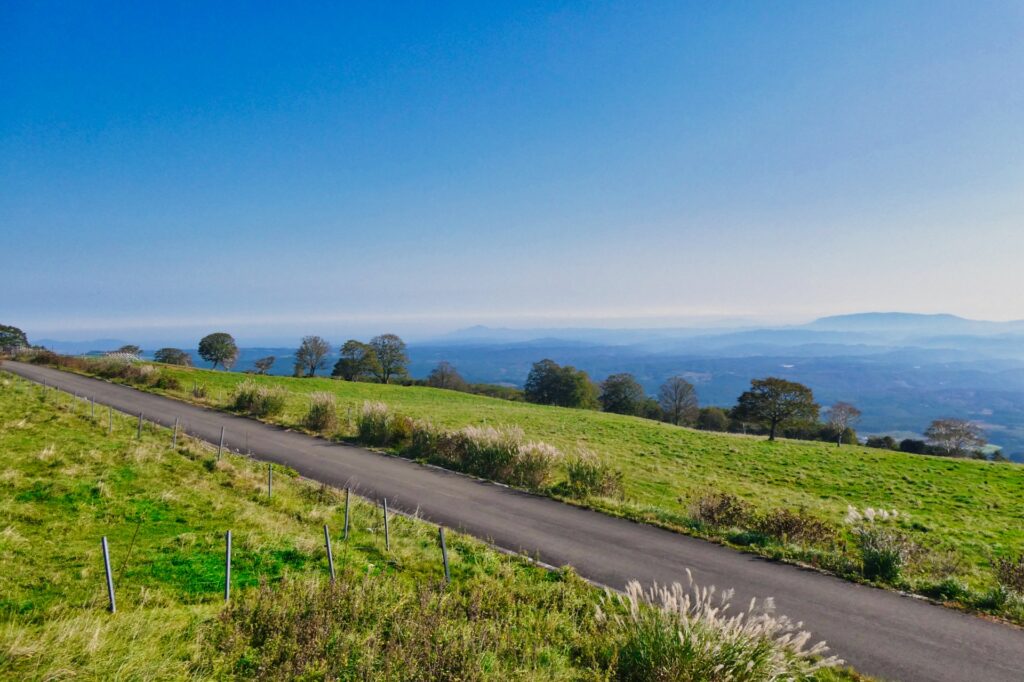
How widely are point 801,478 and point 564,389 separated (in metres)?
55.1

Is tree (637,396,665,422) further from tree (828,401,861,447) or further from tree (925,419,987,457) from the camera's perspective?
tree (925,419,987,457)

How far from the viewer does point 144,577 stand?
23.2 ft

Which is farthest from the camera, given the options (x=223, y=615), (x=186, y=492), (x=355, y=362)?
(x=355, y=362)

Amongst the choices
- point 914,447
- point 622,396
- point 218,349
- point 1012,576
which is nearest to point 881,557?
point 1012,576

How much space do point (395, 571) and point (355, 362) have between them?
7618cm

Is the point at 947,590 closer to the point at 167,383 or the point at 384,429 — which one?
the point at 384,429

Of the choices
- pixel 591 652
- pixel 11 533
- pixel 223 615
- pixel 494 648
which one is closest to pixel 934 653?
pixel 591 652

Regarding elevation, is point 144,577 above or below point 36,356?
below

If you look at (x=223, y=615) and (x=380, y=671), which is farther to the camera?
(x=223, y=615)

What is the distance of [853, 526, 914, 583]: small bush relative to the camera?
10.2m

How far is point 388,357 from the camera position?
82000 millimetres

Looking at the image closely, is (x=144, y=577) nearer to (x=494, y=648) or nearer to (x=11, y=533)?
(x=11, y=533)

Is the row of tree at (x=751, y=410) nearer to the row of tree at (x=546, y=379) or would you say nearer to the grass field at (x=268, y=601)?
the row of tree at (x=546, y=379)

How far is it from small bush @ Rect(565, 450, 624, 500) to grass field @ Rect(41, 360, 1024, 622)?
859 millimetres
